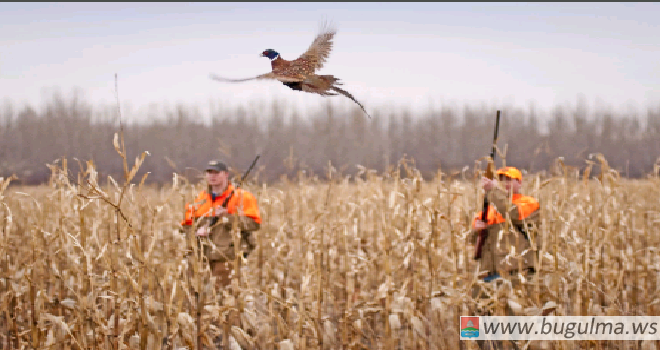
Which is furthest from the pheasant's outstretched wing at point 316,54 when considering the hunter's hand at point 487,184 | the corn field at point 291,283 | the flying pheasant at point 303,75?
the hunter's hand at point 487,184

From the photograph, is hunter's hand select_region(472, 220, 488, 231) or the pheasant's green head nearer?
the pheasant's green head

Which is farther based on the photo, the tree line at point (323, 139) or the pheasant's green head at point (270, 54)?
the tree line at point (323, 139)

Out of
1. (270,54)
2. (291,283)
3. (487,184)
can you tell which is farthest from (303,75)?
(291,283)

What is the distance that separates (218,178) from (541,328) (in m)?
3.40

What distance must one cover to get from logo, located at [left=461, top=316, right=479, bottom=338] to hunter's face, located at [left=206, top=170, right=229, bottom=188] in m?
2.88

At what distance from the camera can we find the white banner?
3.21 meters

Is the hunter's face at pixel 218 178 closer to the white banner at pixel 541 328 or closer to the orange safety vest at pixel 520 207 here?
the orange safety vest at pixel 520 207

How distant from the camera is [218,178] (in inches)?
193

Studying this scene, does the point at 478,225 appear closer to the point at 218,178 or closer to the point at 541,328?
the point at 541,328

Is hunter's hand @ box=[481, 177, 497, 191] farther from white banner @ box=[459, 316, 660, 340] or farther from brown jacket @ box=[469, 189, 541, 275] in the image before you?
white banner @ box=[459, 316, 660, 340]

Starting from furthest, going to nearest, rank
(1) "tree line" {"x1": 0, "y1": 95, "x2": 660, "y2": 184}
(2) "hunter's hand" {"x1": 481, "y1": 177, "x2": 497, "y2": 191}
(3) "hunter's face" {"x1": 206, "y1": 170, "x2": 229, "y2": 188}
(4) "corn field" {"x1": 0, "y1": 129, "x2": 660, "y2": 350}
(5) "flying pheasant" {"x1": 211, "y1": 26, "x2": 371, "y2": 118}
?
1. (1) "tree line" {"x1": 0, "y1": 95, "x2": 660, "y2": 184}
2. (3) "hunter's face" {"x1": 206, "y1": 170, "x2": 229, "y2": 188}
3. (2) "hunter's hand" {"x1": 481, "y1": 177, "x2": 497, "y2": 191}
4. (4) "corn field" {"x1": 0, "y1": 129, "x2": 660, "y2": 350}
5. (5) "flying pheasant" {"x1": 211, "y1": 26, "x2": 371, "y2": 118}

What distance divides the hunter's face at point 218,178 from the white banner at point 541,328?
2.88 metres

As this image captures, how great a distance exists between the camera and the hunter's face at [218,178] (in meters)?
4.85

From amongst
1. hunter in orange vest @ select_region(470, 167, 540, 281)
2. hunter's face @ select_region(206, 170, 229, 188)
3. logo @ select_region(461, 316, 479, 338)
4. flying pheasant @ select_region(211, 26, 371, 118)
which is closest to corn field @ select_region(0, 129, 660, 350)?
logo @ select_region(461, 316, 479, 338)
